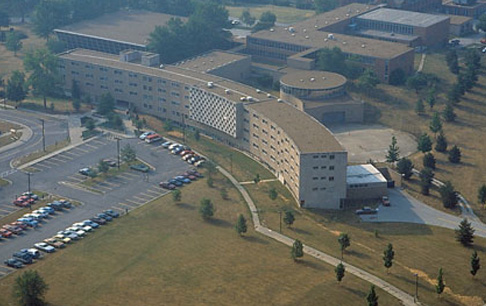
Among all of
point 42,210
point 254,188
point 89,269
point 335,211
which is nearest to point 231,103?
point 254,188

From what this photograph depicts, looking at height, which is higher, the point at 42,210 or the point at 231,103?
the point at 231,103

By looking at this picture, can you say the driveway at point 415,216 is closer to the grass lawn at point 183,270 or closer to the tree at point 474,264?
the tree at point 474,264

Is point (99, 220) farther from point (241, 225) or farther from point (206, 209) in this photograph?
point (241, 225)

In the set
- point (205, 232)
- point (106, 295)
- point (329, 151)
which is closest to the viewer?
point (106, 295)

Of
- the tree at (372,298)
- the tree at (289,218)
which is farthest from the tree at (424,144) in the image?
the tree at (372,298)

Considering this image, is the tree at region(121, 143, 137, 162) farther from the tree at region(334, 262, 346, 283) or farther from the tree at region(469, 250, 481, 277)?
the tree at region(469, 250, 481, 277)

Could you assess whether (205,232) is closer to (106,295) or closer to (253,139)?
(106,295)

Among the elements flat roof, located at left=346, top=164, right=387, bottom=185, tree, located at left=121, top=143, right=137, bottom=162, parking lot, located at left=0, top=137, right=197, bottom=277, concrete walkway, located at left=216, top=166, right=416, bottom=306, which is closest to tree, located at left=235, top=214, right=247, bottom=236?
concrete walkway, located at left=216, top=166, right=416, bottom=306
